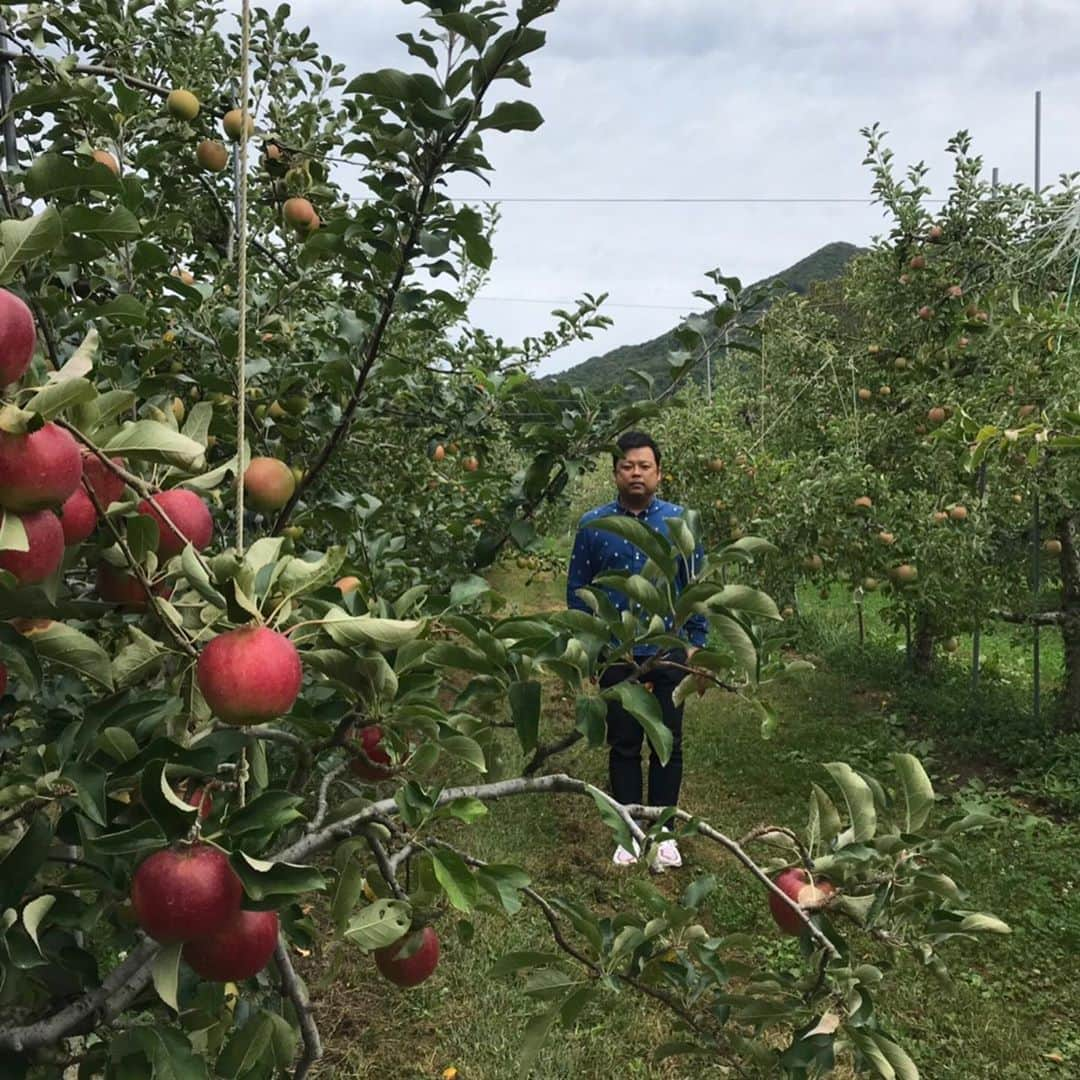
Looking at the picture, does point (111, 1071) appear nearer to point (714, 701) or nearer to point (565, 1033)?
point (565, 1033)

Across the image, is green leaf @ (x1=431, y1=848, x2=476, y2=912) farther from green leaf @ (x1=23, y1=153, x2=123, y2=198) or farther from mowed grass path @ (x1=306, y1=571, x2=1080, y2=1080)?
green leaf @ (x1=23, y1=153, x2=123, y2=198)

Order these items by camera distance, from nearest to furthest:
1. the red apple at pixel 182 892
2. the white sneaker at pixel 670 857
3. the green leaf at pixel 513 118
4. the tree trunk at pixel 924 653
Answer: the red apple at pixel 182 892 < the green leaf at pixel 513 118 < the white sneaker at pixel 670 857 < the tree trunk at pixel 924 653

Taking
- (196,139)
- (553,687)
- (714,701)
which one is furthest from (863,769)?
(196,139)

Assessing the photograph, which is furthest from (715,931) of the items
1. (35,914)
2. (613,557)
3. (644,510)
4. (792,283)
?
(792,283)

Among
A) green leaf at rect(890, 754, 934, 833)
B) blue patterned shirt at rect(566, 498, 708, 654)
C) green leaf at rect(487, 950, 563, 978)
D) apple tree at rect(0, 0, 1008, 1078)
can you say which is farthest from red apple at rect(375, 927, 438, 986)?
blue patterned shirt at rect(566, 498, 708, 654)

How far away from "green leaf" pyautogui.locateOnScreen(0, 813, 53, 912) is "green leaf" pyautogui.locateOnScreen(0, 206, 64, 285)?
450 mm

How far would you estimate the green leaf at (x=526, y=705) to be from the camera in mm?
818

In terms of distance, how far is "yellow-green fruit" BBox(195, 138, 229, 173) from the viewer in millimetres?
1932

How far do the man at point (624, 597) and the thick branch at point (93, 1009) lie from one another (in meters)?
1.89

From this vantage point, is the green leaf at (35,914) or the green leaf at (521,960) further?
the green leaf at (521,960)

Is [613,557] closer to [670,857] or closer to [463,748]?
[670,857]

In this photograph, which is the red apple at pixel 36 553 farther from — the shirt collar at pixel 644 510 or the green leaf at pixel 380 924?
the shirt collar at pixel 644 510

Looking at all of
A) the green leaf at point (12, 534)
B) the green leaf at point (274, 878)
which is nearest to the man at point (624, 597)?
the green leaf at point (274, 878)

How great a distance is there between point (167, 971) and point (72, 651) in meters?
0.27
